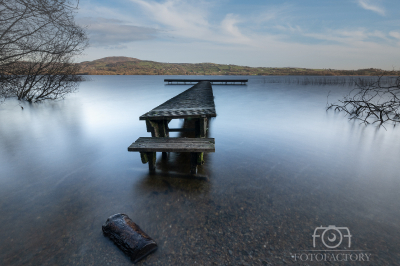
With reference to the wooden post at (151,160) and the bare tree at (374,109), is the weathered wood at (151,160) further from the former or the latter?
→ the bare tree at (374,109)

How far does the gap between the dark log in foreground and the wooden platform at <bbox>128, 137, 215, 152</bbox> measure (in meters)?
1.68

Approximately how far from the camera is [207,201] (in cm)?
366

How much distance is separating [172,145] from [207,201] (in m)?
1.46

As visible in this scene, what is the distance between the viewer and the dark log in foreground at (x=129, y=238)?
7.80 ft

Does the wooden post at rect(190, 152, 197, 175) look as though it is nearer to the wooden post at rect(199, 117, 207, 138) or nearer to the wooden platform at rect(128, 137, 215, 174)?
the wooden platform at rect(128, 137, 215, 174)

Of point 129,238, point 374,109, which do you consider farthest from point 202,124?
point 374,109

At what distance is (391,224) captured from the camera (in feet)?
10.2

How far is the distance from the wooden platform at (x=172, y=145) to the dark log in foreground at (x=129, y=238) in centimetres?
168

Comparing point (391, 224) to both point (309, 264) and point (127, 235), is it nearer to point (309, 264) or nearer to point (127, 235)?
point (309, 264)

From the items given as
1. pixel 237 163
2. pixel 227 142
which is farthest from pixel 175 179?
pixel 227 142

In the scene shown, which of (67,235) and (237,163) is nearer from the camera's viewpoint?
(67,235)

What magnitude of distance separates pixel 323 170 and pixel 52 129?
39.2ft

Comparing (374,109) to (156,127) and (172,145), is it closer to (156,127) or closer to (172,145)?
(156,127)

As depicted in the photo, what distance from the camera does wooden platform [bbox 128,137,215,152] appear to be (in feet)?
13.4
